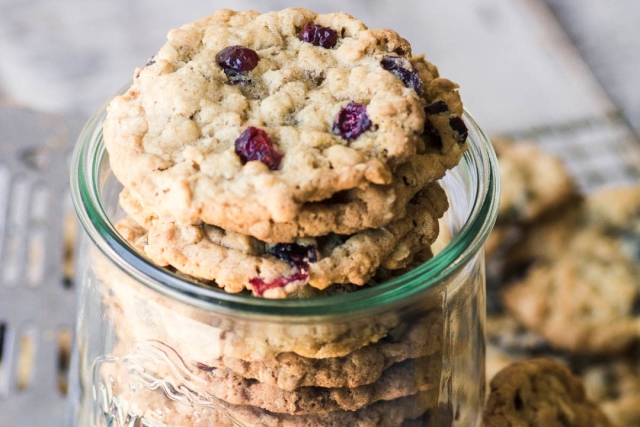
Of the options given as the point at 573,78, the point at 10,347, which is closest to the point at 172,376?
the point at 10,347

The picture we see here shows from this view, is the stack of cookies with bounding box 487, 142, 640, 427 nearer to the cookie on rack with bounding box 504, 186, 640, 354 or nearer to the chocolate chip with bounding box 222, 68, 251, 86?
the cookie on rack with bounding box 504, 186, 640, 354

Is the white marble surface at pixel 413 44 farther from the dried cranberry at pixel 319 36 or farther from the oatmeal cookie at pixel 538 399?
the dried cranberry at pixel 319 36

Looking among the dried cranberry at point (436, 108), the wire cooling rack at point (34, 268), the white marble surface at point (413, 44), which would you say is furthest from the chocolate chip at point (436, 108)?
the white marble surface at point (413, 44)

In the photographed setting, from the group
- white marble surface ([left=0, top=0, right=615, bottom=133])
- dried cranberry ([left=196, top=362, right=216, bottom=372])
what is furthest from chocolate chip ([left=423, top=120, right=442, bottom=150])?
white marble surface ([left=0, top=0, right=615, bottom=133])

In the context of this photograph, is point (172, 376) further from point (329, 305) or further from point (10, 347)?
point (10, 347)

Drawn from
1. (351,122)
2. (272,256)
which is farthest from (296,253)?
(351,122)

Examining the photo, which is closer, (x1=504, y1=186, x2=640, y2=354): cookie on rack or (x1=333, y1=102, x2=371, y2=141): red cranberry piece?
(x1=333, y1=102, x2=371, y2=141): red cranberry piece

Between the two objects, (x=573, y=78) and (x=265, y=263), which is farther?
(x=573, y=78)
